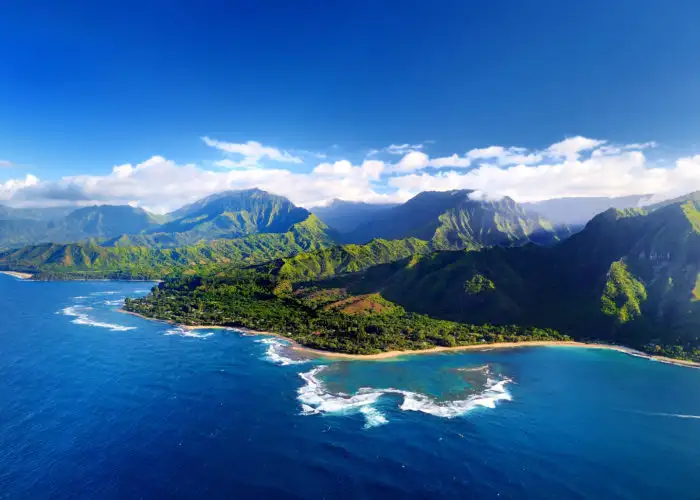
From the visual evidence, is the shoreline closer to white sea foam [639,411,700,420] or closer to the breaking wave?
the breaking wave

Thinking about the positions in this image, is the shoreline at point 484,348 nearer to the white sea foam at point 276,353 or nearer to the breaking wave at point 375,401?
the white sea foam at point 276,353

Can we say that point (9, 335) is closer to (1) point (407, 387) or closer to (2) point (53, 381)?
(2) point (53, 381)

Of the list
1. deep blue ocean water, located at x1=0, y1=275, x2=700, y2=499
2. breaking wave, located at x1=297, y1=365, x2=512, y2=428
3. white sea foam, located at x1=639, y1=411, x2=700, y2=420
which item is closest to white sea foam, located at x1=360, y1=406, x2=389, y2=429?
breaking wave, located at x1=297, y1=365, x2=512, y2=428

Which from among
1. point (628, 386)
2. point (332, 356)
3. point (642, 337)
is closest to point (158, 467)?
A: point (332, 356)

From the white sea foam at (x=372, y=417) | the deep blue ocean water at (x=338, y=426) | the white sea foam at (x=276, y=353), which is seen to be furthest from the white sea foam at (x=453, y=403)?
the white sea foam at (x=276, y=353)

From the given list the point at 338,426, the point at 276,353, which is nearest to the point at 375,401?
the point at 338,426

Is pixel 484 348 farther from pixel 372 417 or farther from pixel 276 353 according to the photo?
pixel 276 353
